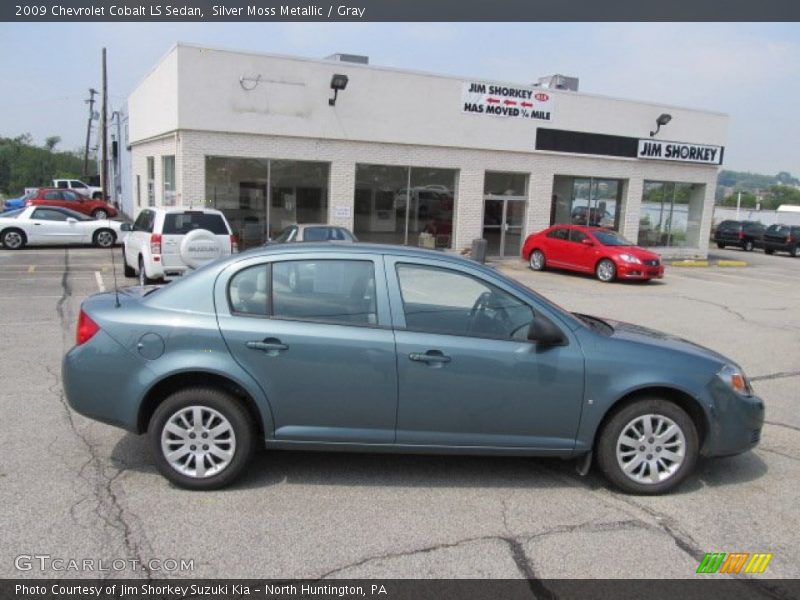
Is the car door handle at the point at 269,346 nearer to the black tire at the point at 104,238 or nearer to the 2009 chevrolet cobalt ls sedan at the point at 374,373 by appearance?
the 2009 chevrolet cobalt ls sedan at the point at 374,373

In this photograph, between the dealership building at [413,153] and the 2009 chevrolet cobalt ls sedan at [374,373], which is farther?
the dealership building at [413,153]

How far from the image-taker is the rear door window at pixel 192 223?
490 inches

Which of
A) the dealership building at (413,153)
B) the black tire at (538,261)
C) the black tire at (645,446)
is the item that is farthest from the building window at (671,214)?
the black tire at (645,446)

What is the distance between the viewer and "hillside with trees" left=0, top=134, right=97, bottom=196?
276ft

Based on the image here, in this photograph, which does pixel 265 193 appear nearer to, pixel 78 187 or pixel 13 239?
pixel 13 239

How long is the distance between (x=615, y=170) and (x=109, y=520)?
912 inches

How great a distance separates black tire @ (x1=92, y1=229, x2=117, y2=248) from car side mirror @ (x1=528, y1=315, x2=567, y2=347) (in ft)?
66.3

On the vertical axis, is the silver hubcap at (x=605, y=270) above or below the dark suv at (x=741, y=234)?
below

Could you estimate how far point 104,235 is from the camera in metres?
21.5

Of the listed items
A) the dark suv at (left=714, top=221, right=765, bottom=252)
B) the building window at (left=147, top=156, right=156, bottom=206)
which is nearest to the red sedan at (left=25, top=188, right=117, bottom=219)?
the building window at (left=147, top=156, right=156, bottom=206)

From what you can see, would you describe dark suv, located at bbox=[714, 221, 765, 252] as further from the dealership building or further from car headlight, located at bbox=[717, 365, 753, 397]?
car headlight, located at bbox=[717, 365, 753, 397]

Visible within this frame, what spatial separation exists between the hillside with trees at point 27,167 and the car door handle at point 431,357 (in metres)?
89.4

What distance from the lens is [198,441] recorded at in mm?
4234

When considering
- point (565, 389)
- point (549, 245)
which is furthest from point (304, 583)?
point (549, 245)
